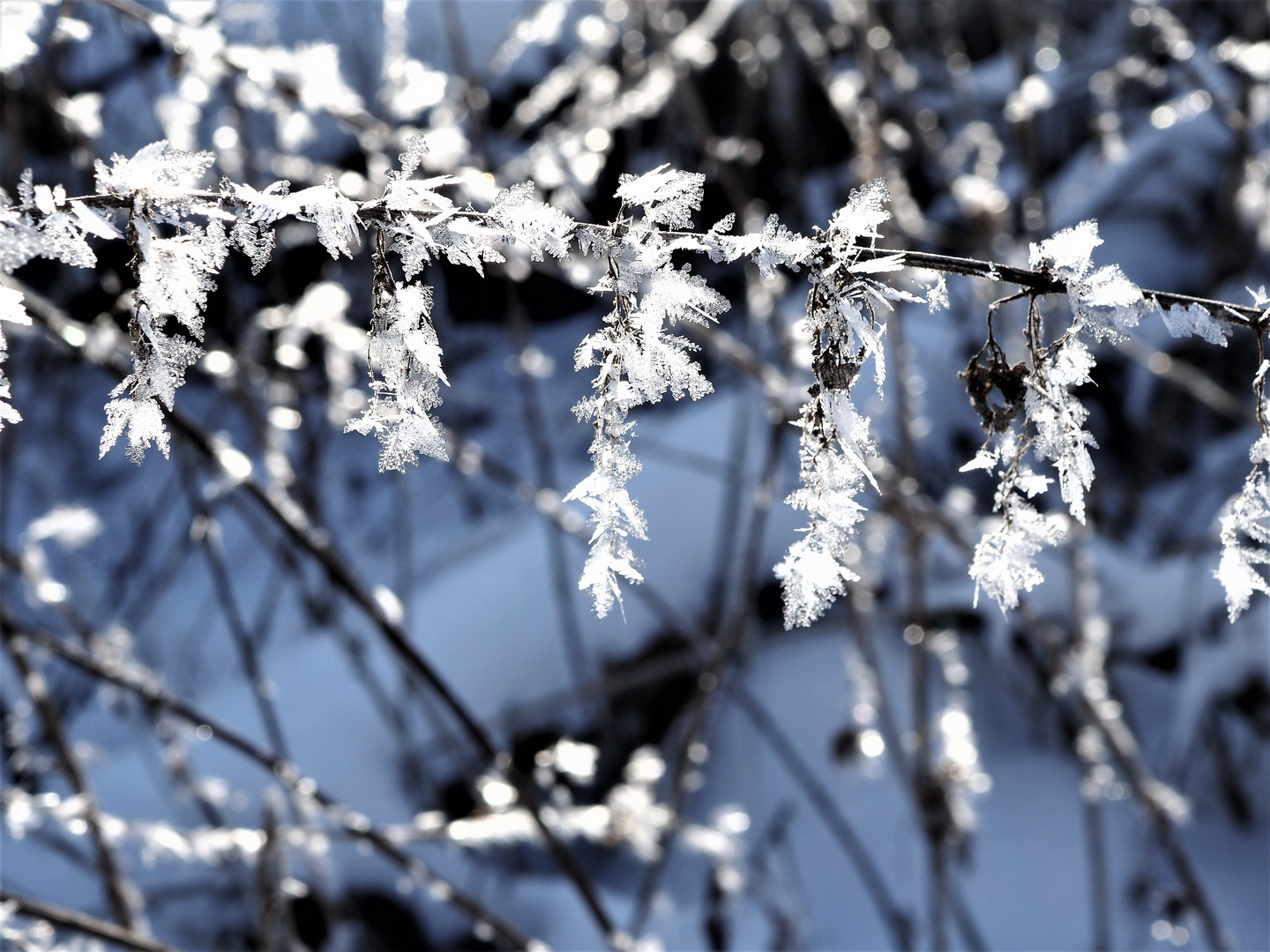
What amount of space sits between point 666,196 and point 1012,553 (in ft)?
0.44

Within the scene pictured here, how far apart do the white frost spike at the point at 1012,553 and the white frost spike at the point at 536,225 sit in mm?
139

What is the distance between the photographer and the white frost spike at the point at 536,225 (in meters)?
0.23

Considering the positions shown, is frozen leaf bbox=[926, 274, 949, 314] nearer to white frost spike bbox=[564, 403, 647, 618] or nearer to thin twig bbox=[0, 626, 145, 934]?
white frost spike bbox=[564, 403, 647, 618]

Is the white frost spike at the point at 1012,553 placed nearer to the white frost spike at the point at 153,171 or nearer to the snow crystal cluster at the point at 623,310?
the snow crystal cluster at the point at 623,310

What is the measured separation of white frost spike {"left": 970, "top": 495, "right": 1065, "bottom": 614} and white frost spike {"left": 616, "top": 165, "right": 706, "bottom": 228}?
0.39 feet

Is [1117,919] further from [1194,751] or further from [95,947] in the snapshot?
[95,947]

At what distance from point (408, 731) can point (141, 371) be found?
1138 millimetres

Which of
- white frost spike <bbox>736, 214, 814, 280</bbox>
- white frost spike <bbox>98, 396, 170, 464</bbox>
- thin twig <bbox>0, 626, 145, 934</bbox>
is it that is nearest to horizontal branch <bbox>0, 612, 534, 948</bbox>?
thin twig <bbox>0, 626, 145, 934</bbox>

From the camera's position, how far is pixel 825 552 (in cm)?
26

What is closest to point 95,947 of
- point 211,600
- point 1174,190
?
point 211,600

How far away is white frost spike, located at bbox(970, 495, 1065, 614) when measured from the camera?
0.26 meters

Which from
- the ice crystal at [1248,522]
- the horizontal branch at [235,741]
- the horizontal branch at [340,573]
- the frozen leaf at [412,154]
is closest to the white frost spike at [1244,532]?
the ice crystal at [1248,522]

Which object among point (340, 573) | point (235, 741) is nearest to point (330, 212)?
point (340, 573)

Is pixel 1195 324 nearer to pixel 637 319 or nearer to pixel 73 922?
pixel 637 319
